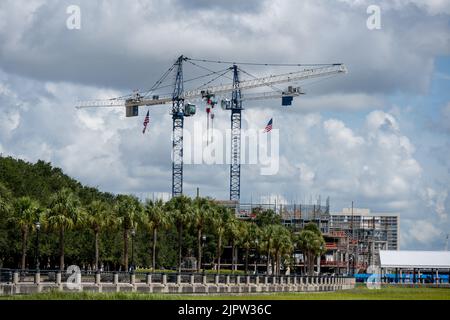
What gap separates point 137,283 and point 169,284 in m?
5.08

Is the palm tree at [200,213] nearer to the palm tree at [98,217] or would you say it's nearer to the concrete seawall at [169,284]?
the concrete seawall at [169,284]

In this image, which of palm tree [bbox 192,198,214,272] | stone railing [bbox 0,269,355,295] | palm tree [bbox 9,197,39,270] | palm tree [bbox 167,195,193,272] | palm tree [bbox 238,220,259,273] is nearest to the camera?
stone railing [bbox 0,269,355,295]

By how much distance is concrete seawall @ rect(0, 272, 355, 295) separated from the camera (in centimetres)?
7881

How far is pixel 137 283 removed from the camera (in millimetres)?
94250

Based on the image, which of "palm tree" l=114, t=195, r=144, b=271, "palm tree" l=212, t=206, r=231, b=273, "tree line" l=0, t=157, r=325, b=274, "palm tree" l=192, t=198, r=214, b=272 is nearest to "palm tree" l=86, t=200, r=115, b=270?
"tree line" l=0, t=157, r=325, b=274

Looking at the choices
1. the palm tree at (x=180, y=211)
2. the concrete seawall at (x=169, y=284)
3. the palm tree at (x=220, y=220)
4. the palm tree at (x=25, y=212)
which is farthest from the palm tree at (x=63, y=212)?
the palm tree at (x=220, y=220)

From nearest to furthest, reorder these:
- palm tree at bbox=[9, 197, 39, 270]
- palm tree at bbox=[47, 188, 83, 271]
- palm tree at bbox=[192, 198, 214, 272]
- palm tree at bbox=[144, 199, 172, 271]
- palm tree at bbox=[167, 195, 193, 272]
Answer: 1. palm tree at bbox=[9, 197, 39, 270]
2. palm tree at bbox=[47, 188, 83, 271]
3. palm tree at bbox=[144, 199, 172, 271]
4. palm tree at bbox=[167, 195, 193, 272]
5. palm tree at bbox=[192, 198, 214, 272]

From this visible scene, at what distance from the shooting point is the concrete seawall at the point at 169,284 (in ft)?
259

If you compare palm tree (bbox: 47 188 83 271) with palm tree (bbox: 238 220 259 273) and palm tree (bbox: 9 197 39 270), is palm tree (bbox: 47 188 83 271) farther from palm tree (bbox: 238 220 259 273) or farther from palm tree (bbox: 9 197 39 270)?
palm tree (bbox: 238 220 259 273)

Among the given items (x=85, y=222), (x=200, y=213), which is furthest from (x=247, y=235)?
(x=85, y=222)

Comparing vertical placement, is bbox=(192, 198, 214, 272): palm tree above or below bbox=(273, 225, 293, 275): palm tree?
above

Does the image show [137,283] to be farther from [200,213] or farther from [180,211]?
[200,213]
